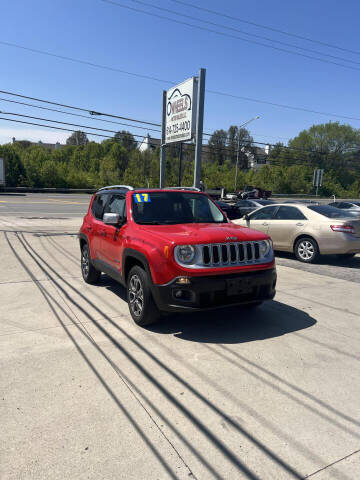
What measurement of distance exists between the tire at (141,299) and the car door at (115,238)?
0.47 m

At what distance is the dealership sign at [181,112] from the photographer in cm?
1347

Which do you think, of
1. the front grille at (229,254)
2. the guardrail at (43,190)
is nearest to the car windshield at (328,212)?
the front grille at (229,254)

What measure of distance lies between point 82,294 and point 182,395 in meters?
3.37

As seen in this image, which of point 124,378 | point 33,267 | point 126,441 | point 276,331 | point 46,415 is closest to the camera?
point 126,441

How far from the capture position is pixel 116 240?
208 inches

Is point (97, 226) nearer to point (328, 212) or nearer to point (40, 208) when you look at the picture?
point (328, 212)

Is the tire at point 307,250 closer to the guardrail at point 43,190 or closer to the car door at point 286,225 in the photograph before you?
the car door at point 286,225

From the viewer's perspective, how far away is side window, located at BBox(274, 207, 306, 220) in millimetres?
9570

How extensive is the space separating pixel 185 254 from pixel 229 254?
55 centimetres

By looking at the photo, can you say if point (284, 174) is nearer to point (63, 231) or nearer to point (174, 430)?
point (63, 231)

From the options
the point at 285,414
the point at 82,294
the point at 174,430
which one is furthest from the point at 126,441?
the point at 82,294

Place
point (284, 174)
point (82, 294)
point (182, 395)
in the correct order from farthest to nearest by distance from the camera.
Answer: point (284, 174) < point (82, 294) < point (182, 395)

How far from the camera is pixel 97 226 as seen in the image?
6.21 metres

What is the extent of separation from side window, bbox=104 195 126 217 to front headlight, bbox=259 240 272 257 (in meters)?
2.11
